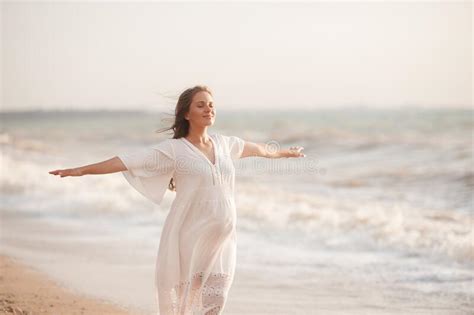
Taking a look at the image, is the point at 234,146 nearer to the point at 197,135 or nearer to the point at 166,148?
the point at 197,135

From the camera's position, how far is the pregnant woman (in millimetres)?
4941

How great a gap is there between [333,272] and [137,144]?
34.4 meters

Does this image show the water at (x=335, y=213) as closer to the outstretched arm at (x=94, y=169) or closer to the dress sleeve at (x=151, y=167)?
the dress sleeve at (x=151, y=167)

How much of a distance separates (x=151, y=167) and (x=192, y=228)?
0.51 meters

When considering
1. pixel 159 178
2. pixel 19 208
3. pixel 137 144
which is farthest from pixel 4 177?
pixel 137 144

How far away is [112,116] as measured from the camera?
225ft

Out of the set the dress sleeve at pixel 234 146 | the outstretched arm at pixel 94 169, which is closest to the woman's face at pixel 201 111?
the dress sleeve at pixel 234 146

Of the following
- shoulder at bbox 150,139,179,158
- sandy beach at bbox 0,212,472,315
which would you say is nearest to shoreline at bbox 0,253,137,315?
sandy beach at bbox 0,212,472,315

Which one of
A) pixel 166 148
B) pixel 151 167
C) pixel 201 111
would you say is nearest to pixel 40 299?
pixel 151 167

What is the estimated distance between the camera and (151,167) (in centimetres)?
500

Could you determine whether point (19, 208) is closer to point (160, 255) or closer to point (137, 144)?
point (160, 255)

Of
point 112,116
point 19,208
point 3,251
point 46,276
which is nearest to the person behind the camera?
point 46,276

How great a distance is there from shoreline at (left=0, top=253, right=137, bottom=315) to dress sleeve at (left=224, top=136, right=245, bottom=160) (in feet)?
6.61

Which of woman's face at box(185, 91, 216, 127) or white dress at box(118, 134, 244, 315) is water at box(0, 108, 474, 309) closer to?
woman's face at box(185, 91, 216, 127)
